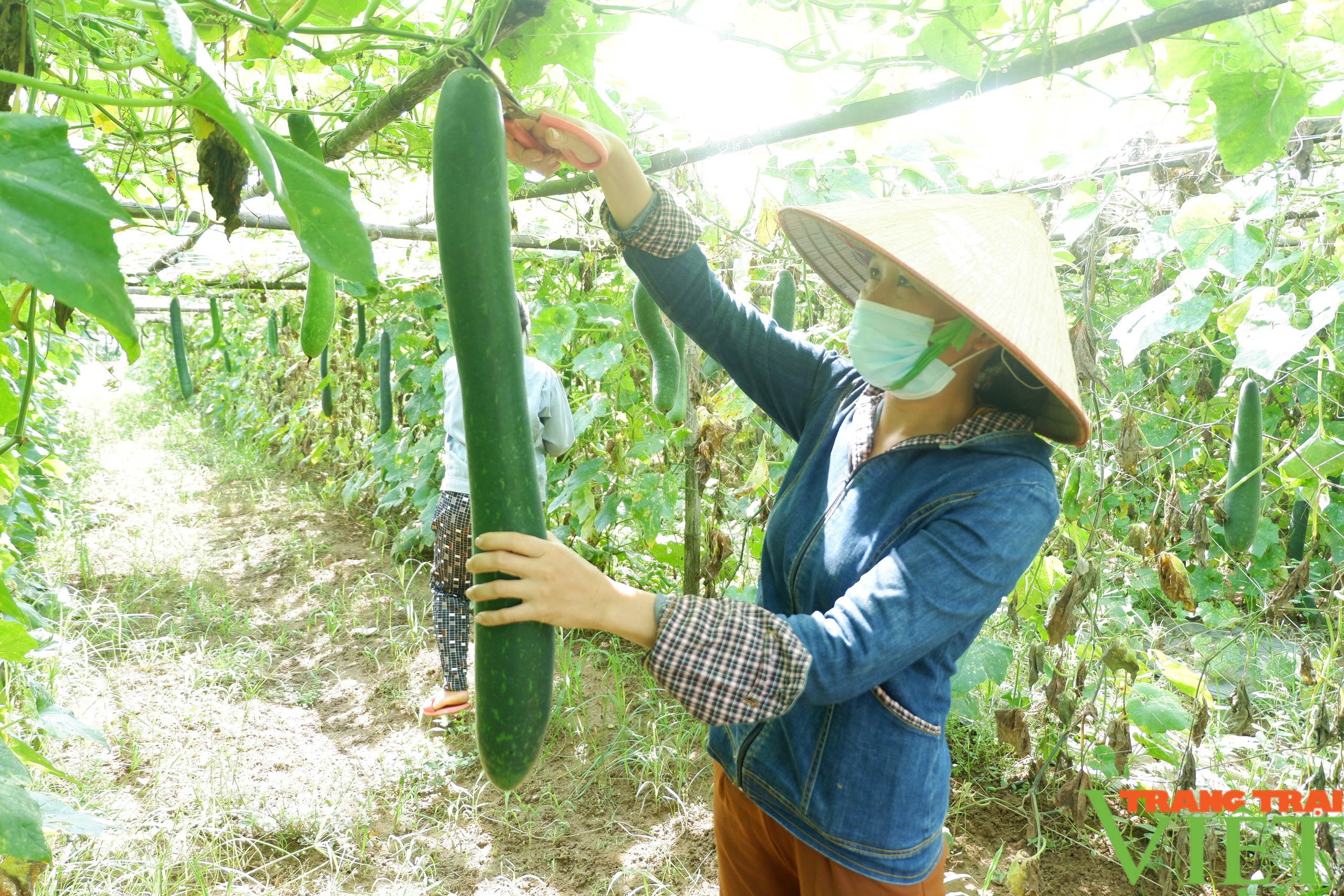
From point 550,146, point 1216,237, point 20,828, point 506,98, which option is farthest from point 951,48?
point 20,828

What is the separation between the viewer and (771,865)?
1623 mm

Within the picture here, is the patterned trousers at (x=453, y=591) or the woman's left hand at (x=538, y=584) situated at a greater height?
the woman's left hand at (x=538, y=584)

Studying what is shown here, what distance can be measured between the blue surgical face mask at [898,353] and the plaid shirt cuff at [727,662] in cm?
56

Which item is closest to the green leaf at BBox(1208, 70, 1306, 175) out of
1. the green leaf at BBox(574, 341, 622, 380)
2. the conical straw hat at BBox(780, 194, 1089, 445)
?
the conical straw hat at BBox(780, 194, 1089, 445)

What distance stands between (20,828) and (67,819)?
2.77 feet

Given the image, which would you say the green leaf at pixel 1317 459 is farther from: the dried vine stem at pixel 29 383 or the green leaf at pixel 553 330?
the dried vine stem at pixel 29 383

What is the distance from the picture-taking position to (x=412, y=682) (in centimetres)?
415

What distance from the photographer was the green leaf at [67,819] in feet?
5.08

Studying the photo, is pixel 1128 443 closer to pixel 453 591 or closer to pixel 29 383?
pixel 29 383

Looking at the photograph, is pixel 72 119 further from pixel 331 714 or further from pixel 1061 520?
pixel 1061 520

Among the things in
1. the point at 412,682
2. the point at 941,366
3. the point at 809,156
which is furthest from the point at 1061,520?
the point at 412,682

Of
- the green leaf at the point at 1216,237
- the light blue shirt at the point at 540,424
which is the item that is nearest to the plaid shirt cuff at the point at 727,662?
the green leaf at the point at 1216,237

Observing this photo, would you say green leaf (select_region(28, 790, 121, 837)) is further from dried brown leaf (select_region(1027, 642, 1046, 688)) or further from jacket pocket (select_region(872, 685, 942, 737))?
dried brown leaf (select_region(1027, 642, 1046, 688))

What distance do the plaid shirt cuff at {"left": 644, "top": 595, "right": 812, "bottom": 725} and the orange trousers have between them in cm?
56
